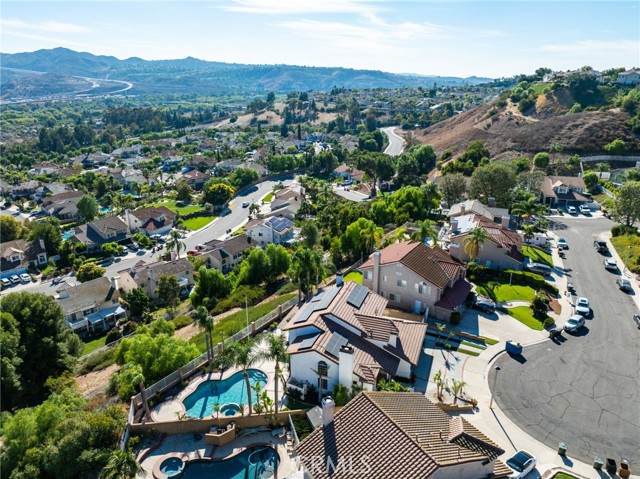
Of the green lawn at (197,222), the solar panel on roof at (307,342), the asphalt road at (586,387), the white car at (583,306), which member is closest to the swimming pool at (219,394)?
the solar panel on roof at (307,342)

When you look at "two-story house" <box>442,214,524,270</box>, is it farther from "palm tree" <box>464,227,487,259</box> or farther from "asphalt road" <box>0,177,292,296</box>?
"asphalt road" <box>0,177,292,296</box>

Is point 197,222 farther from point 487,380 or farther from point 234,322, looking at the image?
point 487,380

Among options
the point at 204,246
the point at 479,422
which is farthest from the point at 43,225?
the point at 479,422

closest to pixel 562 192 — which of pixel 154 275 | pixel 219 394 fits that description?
pixel 154 275

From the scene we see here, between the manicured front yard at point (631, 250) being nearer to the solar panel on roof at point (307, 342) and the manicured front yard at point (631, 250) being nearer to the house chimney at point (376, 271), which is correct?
the house chimney at point (376, 271)

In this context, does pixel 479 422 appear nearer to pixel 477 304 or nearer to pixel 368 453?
pixel 368 453

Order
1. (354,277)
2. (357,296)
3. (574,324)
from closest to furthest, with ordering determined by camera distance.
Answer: (357,296)
(574,324)
(354,277)
